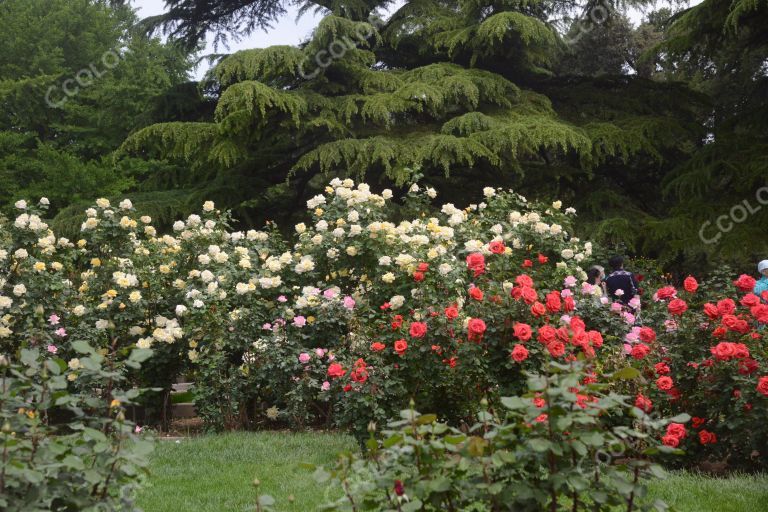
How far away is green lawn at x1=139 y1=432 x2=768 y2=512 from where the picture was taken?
12.6ft

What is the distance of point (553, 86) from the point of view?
44.1 ft

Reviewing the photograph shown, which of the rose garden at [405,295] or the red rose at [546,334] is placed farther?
the red rose at [546,334]

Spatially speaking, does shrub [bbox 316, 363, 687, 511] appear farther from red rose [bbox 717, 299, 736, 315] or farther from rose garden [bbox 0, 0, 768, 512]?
red rose [bbox 717, 299, 736, 315]

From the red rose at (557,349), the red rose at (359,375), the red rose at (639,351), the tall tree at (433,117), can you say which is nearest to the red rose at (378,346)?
the red rose at (359,375)

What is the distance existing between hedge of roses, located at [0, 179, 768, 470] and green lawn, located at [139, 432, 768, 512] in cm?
36

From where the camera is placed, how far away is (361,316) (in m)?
5.54

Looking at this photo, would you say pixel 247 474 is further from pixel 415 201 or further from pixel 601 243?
pixel 601 243

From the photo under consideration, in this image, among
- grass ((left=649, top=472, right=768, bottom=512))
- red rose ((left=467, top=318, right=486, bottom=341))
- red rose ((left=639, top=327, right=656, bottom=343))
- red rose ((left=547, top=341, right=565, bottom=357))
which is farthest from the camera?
red rose ((left=639, top=327, right=656, bottom=343))

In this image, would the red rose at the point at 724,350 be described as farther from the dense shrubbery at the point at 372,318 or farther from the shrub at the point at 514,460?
the shrub at the point at 514,460

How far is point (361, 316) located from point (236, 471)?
1.42 m

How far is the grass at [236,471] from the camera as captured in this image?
3965mm

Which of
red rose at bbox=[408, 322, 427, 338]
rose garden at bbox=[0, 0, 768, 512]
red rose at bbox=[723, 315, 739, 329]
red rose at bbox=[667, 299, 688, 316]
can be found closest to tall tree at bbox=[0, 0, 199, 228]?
rose garden at bbox=[0, 0, 768, 512]

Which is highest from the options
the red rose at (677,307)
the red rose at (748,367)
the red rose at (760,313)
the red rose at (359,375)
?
the red rose at (677,307)

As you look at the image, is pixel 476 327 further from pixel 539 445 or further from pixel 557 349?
pixel 539 445
